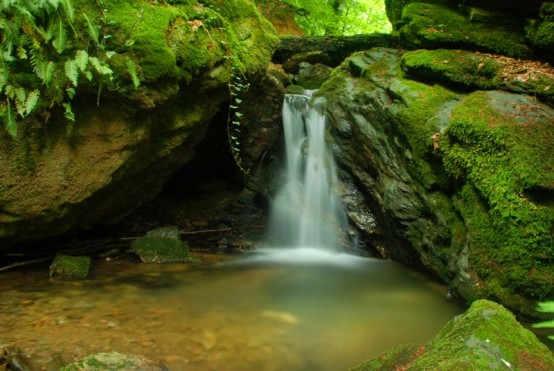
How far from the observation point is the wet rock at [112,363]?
2.93 m

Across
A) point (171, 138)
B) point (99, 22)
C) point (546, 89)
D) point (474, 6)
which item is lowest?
point (171, 138)

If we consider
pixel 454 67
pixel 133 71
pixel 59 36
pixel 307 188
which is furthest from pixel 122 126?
pixel 454 67

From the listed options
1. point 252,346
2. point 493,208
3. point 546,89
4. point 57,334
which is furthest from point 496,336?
point 546,89

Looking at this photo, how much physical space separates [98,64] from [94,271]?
2.96 metres

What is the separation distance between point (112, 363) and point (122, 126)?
3.05 meters

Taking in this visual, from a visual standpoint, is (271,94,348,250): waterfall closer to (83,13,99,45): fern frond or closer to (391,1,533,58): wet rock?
(391,1,533,58): wet rock

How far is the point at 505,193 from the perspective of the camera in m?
4.89

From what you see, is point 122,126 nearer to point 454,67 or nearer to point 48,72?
point 48,72

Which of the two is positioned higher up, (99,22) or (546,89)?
(99,22)

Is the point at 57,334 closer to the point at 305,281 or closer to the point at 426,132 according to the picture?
the point at 305,281

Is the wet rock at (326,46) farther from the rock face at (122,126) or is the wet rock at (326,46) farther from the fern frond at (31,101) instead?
the fern frond at (31,101)

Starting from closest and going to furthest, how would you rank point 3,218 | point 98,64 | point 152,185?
point 98,64 → point 3,218 → point 152,185

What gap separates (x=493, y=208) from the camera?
16.2ft

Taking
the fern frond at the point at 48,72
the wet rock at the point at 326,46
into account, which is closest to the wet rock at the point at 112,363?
the fern frond at the point at 48,72
